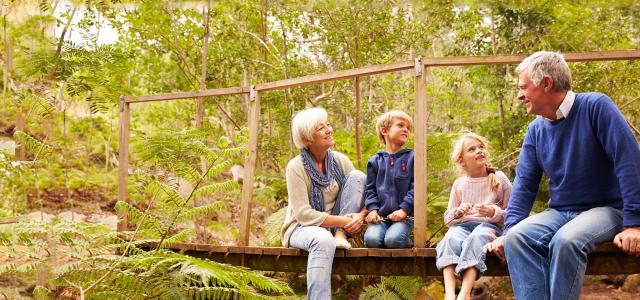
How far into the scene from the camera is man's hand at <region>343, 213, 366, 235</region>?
4.02m

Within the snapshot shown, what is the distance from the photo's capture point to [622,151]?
2980mm

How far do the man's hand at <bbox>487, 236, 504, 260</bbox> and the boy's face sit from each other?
1040 mm

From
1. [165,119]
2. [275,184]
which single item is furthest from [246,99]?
[275,184]

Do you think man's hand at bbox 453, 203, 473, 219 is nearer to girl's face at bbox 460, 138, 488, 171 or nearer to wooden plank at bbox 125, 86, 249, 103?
girl's face at bbox 460, 138, 488, 171

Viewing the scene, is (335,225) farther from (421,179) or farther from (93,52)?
(93,52)

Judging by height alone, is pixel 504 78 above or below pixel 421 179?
above

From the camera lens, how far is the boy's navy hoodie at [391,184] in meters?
4.10

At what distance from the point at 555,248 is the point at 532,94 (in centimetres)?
78

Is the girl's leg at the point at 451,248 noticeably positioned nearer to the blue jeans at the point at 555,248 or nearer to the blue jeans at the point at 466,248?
the blue jeans at the point at 466,248

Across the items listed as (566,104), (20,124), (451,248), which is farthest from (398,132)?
(20,124)

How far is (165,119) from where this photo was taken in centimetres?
977

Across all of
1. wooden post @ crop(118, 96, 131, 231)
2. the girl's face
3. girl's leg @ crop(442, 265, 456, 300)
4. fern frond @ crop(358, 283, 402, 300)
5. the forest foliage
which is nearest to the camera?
girl's leg @ crop(442, 265, 456, 300)

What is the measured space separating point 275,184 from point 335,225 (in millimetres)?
2976

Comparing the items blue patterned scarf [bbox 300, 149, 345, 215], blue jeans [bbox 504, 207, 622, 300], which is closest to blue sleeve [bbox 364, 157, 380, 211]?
blue patterned scarf [bbox 300, 149, 345, 215]
